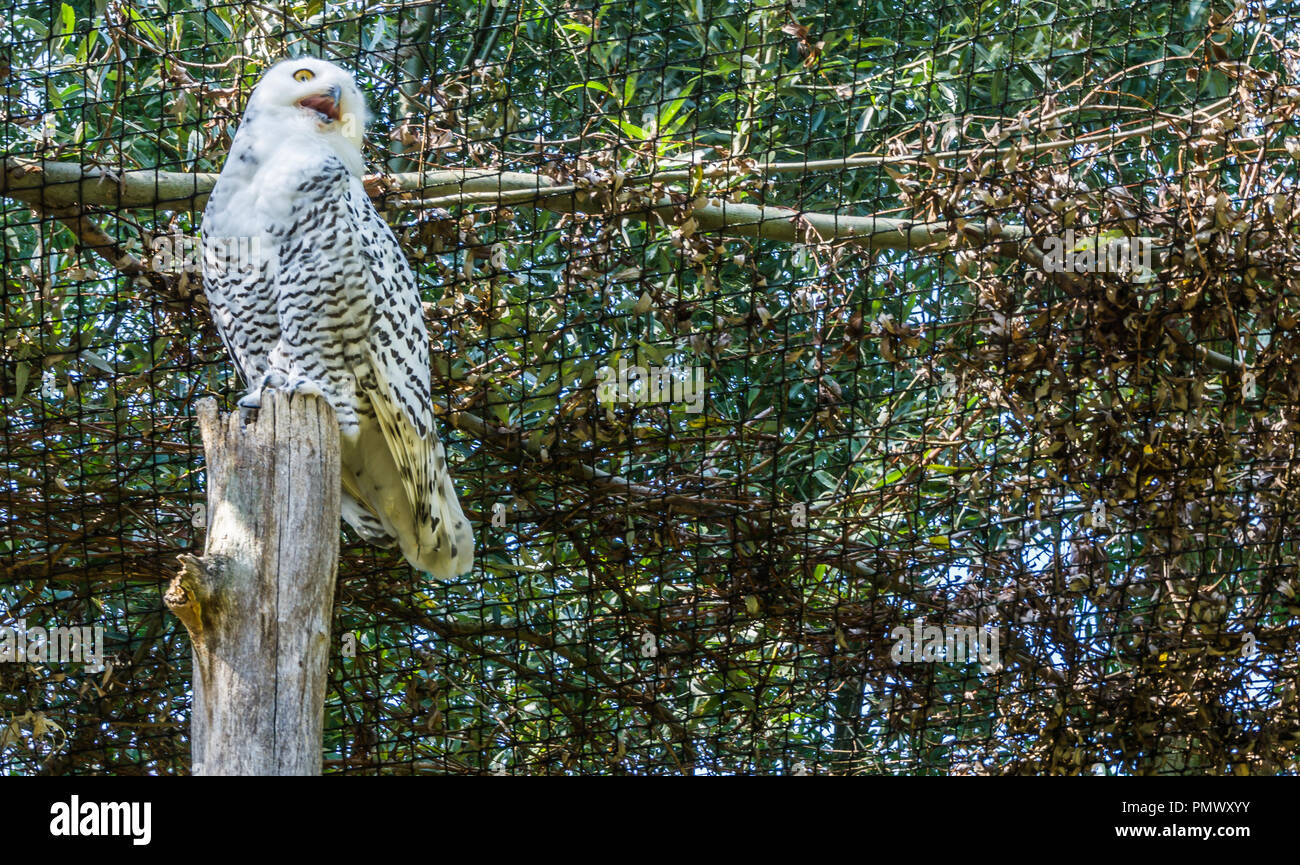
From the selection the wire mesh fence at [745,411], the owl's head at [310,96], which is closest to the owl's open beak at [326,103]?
the owl's head at [310,96]

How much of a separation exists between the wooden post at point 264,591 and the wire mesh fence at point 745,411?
119cm

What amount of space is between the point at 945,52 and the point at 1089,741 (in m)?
2.00

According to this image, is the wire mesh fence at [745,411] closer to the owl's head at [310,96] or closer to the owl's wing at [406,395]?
the owl's head at [310,96]

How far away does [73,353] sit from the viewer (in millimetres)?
3494

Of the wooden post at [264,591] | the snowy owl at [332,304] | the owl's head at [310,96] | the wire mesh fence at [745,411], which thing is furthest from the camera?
the wire mesh fence at [745,411]

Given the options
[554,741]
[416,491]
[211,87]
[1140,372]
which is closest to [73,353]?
[211,87]

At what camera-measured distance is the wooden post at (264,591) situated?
6.89 feet

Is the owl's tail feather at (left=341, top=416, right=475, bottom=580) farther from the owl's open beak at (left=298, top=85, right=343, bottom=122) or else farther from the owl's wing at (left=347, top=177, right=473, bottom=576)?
the owl's open beak at (left=298, top=85, right=343, bottom=122)

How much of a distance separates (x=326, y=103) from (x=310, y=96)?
4cm

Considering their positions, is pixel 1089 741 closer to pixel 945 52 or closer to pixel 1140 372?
pixel 1140 372

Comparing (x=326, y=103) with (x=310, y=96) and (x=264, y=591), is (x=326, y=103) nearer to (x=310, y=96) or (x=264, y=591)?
(x=310, y=96)

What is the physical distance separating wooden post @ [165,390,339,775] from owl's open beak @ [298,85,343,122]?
1.00 m

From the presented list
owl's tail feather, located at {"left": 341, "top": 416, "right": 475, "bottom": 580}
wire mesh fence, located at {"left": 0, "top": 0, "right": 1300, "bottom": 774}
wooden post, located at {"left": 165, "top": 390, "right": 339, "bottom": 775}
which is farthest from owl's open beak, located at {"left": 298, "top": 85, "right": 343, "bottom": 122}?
wooden post, located at {"left": 165, "top": 390, "right": 339, "bottom": 775}

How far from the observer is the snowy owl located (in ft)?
9.53
